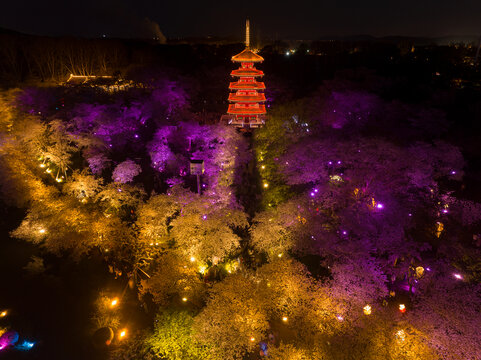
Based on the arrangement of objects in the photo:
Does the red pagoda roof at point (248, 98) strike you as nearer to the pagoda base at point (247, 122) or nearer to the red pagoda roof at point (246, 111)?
the red pagoda roof at point (246, 111)

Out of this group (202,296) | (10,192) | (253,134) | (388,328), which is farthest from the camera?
(253,134)

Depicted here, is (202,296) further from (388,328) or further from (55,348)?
(388,328)

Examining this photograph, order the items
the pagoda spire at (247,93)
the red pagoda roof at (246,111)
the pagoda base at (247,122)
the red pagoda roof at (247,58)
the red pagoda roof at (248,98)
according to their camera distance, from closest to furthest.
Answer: the red pagoda roof at (247,58)
the pagoda spire at (247,93)
the red pagoda roof at (248,98)
the red pagoda roof at (246,111)
the pagoda base at (247,122)

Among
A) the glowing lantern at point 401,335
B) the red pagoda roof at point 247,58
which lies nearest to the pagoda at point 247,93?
the red pagoda roof at point 247,58

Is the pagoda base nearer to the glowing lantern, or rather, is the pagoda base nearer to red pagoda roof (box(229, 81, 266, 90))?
red pagoda roof (box(229, 81, 266, 90))

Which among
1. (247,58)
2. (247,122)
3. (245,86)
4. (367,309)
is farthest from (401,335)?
(247,58)

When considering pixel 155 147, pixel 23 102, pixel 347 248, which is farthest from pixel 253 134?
pixel 23 102

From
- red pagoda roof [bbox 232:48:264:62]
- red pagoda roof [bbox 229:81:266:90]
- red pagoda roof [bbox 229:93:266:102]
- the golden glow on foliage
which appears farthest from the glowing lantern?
red pagoda roof [bbox 232:48:264:62]

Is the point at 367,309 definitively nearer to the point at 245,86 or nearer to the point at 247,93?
the point at 245,86
